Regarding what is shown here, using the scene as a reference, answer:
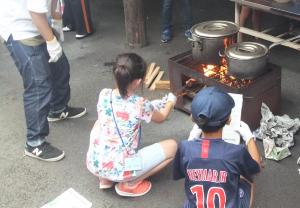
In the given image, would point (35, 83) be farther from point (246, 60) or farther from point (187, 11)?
point (187, 11)

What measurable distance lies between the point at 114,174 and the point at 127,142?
10.0 inches

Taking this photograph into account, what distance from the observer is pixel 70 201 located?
3.40 metres

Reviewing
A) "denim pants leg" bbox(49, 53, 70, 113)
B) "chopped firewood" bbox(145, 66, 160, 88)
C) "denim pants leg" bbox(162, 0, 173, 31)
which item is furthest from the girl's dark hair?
"denim pants leg" bbox(162, 0, 173, 31)

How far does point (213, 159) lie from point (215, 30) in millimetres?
1808

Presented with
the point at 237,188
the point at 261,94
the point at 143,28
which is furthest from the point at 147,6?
the point at 237,188

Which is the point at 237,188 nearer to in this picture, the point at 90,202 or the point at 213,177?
the point at 213,177

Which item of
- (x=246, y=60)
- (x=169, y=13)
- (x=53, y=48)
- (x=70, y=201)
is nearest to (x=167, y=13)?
(x=169, y=13)

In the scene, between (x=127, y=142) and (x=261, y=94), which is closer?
(x=127, y=142)

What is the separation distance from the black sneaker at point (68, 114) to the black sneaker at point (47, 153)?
0.54 meters

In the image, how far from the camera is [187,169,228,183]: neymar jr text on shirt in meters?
2.39

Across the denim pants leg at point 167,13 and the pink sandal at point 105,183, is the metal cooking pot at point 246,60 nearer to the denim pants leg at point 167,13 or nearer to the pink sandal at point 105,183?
the pink sandal at point 105,183

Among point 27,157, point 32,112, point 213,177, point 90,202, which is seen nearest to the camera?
point 213,177

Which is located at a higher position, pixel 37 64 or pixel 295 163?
pixel 37 64

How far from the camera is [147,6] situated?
711cm
